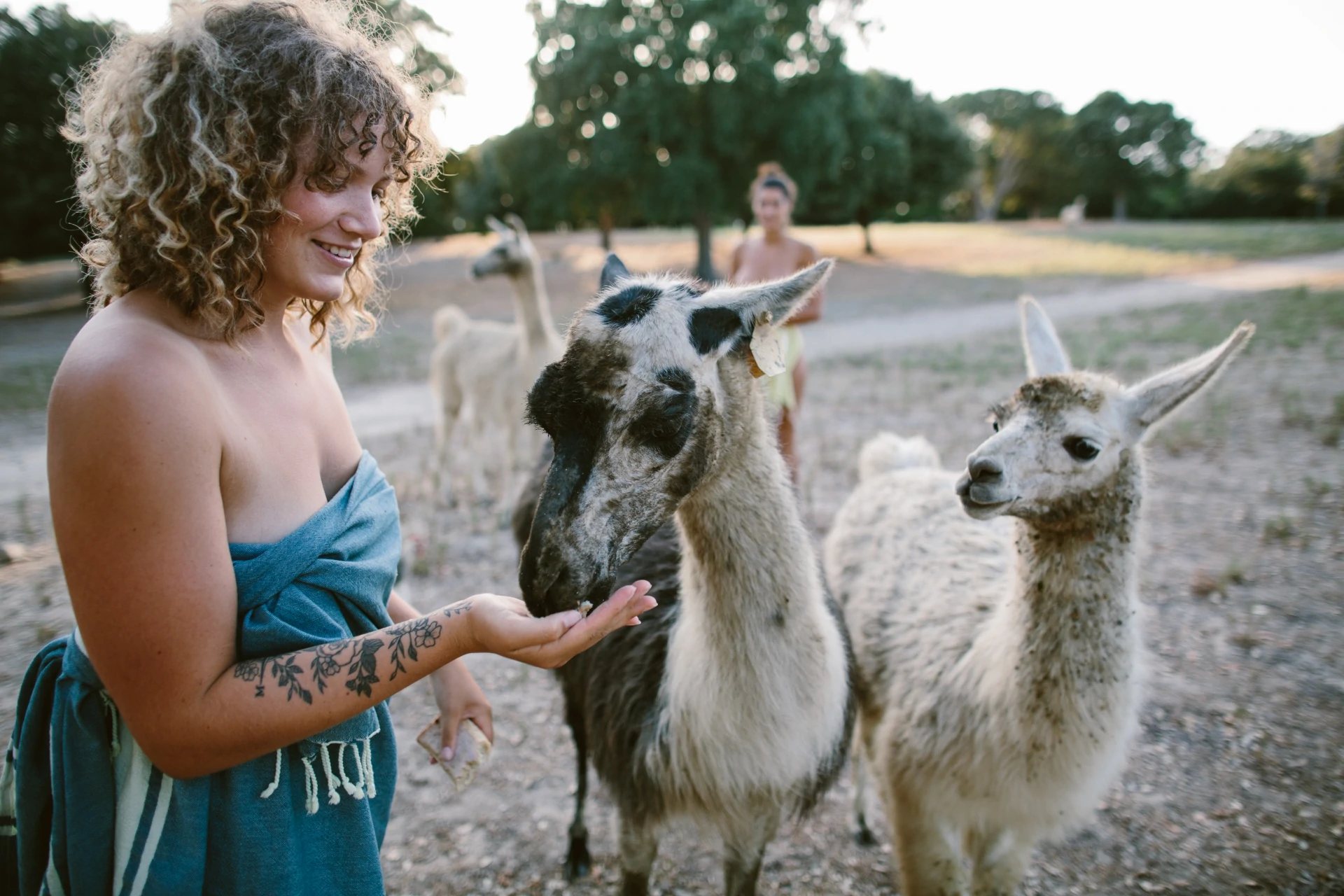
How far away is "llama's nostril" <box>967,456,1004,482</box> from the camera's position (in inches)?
87.4

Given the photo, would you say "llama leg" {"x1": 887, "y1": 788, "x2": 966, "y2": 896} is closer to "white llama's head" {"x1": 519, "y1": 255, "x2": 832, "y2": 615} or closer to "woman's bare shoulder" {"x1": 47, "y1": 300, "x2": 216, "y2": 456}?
"white llama's head" {"x1": 519, "y1": 255, "x2": 832, "y2": 615}

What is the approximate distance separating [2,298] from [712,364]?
1214 inches

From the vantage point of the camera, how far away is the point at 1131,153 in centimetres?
4766

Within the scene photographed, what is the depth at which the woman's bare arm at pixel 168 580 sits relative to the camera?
1068 millimetres

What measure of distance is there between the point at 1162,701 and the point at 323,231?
4.37m

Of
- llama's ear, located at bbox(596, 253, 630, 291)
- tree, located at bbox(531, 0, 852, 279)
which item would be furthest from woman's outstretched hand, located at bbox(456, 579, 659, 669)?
tree, located at bbox(531, 0, 852, 279)

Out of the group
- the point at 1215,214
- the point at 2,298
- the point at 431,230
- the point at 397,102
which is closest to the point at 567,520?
the point at 397,102

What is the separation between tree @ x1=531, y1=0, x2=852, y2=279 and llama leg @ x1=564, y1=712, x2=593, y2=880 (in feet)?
62.8

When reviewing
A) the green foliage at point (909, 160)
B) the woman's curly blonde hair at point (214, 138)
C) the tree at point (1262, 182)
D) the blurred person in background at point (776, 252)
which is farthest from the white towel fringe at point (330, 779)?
the tree at point (1262, 182)

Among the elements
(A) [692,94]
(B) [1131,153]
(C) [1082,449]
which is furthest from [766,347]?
(B) [1131,153]

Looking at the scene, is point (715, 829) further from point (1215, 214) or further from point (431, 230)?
point (1215, 214)

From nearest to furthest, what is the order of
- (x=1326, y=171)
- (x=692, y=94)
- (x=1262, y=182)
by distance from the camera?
(x=692, y=94) → (x=1326, y=171) → (x=1262, y=182)

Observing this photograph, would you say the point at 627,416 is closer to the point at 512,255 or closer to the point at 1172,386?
the point at 1172,386

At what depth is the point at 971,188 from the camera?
5384 cm
